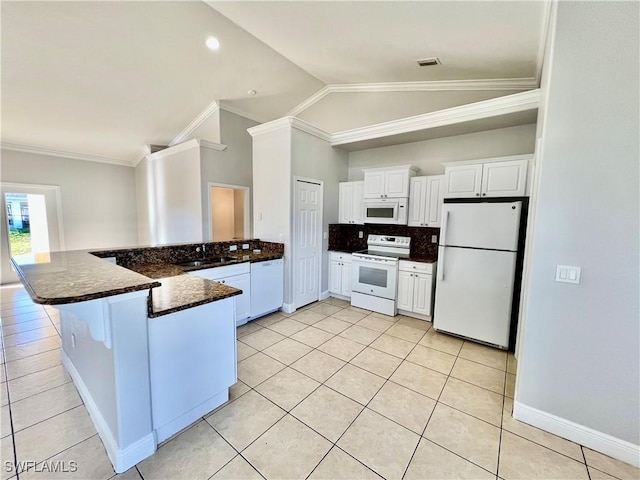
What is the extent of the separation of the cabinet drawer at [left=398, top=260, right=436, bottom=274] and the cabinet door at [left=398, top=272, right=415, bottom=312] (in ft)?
0.23

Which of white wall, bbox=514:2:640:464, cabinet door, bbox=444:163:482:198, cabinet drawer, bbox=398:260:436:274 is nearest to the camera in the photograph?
white wall, bbox=514:2:640:464

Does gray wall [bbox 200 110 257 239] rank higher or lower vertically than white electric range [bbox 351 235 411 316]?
higher

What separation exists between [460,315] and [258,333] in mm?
2446

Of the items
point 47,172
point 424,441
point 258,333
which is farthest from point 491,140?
point 47,172

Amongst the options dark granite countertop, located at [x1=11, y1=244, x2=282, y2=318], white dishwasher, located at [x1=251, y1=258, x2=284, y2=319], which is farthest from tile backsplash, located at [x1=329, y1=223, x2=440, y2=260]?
dark granite countertop, located at [x1=11, y1=244, x2=282, y2=318]

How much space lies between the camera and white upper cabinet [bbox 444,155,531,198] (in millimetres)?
2986

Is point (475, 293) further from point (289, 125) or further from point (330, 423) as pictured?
point (289, 125)

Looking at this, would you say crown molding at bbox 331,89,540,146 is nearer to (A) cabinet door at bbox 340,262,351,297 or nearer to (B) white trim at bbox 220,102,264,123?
(A) cabinet door at bbox 340,262,351,297

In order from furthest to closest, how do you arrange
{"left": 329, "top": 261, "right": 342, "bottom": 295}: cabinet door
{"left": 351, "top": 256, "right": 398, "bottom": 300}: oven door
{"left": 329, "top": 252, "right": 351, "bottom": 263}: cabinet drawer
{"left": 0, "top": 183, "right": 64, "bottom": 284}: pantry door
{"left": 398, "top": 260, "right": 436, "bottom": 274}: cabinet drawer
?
{"left": 0, "top": 183, "right": 64, "bottom": 284}: pantry door
{"left": 329, "top": 261, "right": 342, "bottom": 295}: cabinet door
{"left": 329, "top": 252, "right": 351, "bottom": 263}: cabinet drawer
{"left": 351, "top": 256, "right": 398, "bottom": 300}: oven door
{"left": 398, "top": 260, "right": 436, "bottom": 274}: cabinet drawer

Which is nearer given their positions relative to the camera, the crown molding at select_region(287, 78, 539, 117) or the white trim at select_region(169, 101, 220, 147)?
the crown molding at select_region(287, 78, 539, 117)

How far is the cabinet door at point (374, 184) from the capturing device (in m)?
4.06

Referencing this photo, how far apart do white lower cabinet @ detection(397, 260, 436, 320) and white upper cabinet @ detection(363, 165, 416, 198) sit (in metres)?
1.06

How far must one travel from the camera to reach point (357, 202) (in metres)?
4.48

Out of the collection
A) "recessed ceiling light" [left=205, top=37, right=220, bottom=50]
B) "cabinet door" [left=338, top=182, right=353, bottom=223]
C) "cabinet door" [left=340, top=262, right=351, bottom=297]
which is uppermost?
"recessed ceiling light" [left=205, top=37, right=220, bottom=50]
